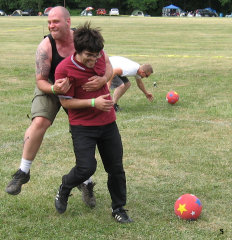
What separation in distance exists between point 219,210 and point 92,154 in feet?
4.63

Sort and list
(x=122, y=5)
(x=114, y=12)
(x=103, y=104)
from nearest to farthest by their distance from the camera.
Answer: (x=103, y=104), (x=114, y=12), (x=122, y=5)

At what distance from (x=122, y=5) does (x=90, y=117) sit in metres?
91.6

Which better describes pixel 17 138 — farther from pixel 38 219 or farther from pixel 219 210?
pixel 219 210

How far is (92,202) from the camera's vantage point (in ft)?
15.5

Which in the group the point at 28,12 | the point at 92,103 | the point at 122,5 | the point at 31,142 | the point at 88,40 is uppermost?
the point at 88,40

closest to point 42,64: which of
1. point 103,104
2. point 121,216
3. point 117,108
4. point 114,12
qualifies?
point 103,104

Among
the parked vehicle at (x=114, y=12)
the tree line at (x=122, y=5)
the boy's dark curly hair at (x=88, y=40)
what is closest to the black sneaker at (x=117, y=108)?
the boy's dark curly hair at (x=88, y=40)

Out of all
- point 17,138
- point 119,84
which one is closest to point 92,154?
point 17,138

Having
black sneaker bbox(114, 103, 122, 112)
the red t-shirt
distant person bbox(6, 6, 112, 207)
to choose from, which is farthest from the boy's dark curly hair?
black sneaker bbox(114, 103, 122, 112)

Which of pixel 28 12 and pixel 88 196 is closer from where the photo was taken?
pixel 88 196

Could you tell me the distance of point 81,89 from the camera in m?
4.15

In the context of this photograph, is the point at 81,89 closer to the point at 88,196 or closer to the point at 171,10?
the point at 88,196

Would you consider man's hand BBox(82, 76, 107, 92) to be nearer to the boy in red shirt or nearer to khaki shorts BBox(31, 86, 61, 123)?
the boy in red shirt

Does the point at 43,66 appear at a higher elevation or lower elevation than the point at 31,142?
higher
